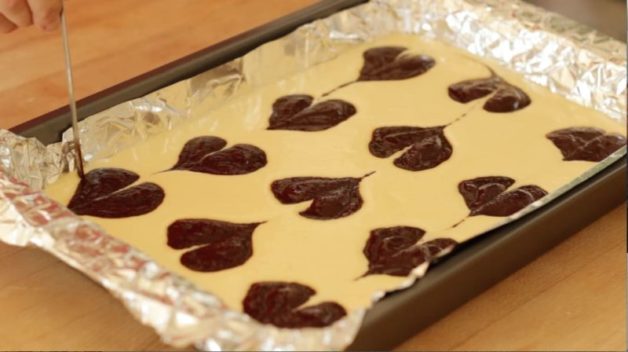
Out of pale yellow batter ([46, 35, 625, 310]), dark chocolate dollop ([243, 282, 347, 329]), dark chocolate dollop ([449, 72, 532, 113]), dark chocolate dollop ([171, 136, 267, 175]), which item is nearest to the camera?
dark chocolate dollop ([243, 282, 347, 329])

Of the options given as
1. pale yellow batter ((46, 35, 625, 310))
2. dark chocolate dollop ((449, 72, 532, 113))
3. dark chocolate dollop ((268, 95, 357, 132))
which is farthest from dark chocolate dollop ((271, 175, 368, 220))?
dark chocolate dollop ((449, 72, 532, 113))

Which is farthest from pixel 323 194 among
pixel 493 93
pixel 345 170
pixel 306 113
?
pixel 493 93

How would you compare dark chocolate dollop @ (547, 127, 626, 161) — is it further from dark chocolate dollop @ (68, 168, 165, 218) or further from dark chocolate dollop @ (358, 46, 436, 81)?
dark chocolate dollop @ (68, 168, 165, 218)

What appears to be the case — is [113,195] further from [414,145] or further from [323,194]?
[414,145]

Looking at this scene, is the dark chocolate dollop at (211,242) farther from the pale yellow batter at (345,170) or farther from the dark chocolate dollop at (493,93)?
the dark chocolate dollop at (493,93)

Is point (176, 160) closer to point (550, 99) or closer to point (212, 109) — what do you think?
point (212, 109)

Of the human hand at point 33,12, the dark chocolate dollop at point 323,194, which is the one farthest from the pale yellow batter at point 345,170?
the human hand at point 33,12
